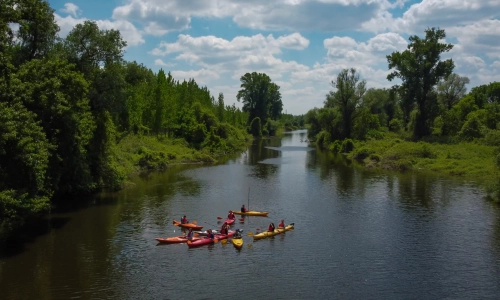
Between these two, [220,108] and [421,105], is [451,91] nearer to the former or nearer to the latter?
[421,105]

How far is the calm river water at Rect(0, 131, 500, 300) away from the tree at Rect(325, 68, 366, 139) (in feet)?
173

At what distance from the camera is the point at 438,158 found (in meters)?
69.6

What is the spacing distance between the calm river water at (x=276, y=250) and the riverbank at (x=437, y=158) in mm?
12328

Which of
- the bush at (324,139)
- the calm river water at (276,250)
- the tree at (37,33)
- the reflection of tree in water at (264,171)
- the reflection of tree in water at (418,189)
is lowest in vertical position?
the calm river water at (276,250)

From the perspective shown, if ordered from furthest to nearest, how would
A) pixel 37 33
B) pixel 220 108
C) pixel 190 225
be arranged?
pixel 220 108
pixel 37 33
pixel 190 225

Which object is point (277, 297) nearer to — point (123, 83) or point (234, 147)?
point (123, 83)

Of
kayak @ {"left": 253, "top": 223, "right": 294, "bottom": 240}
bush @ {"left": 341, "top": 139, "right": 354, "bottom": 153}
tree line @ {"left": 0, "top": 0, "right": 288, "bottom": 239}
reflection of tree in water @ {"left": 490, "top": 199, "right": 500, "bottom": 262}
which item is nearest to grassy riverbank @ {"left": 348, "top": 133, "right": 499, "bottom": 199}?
bush @ {"left": 341, "top": 139, "right": 354, "bottom": 153}

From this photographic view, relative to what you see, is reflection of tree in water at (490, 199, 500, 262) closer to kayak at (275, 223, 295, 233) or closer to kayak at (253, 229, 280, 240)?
kayak at (275, 223, 295, 233)

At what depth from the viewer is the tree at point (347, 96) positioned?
99312 mm

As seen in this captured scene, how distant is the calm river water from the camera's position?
2323 cm

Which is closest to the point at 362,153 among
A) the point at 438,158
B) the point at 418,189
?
the point at 438,158

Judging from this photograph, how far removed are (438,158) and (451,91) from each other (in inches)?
1770

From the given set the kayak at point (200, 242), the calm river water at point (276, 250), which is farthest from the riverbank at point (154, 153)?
the kayak at point (200, 242)

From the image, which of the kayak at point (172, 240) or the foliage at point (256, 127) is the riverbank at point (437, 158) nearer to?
the kayak at point (172, 240)
